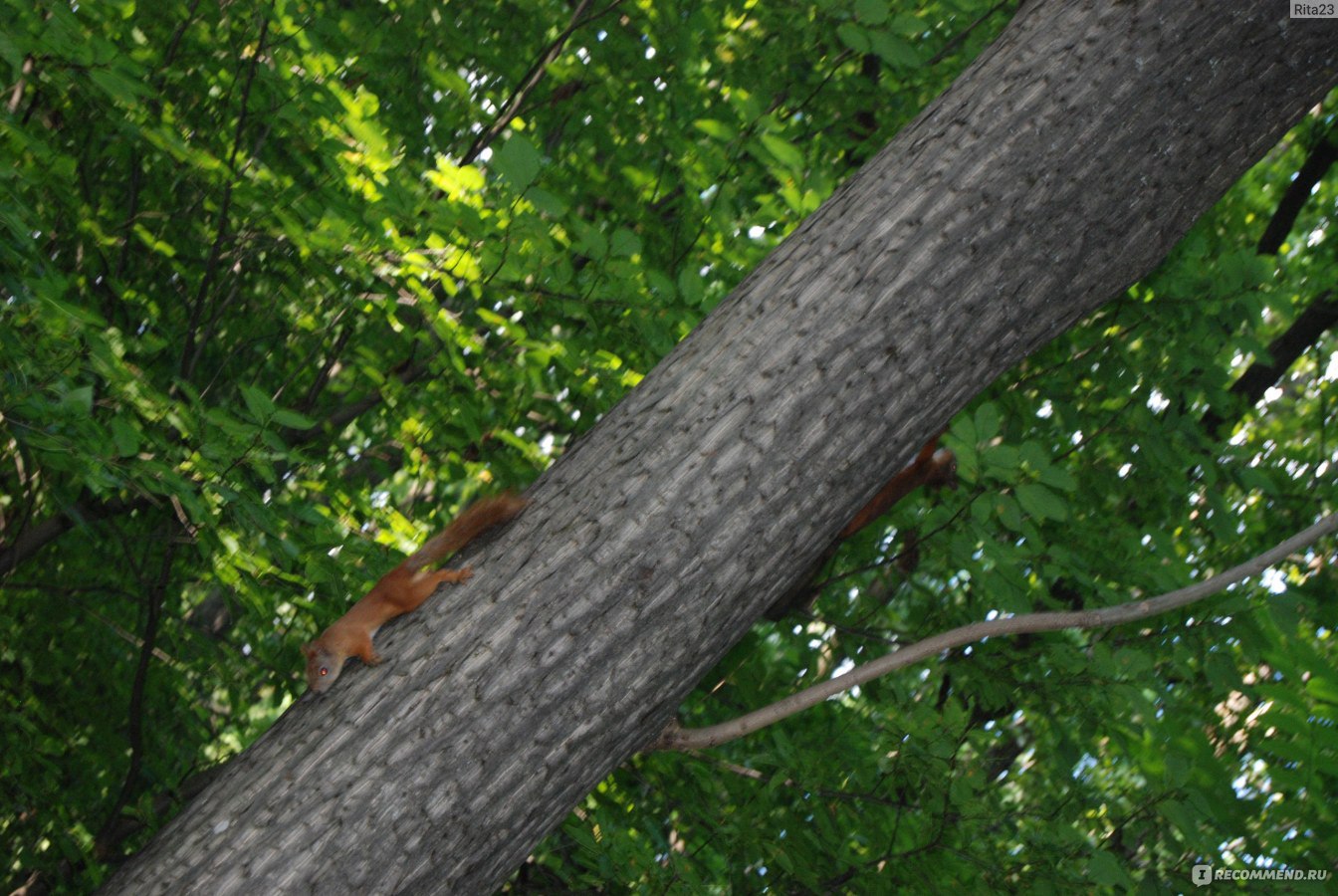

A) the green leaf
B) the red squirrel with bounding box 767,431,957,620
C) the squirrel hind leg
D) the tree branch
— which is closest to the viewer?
the squirrel hind leg

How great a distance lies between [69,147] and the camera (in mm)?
4492

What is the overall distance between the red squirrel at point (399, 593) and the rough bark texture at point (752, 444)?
61 mm

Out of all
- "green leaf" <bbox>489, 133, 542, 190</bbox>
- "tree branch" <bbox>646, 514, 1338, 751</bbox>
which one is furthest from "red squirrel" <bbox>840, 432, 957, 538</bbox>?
"green leaf" <bbox>489, 133, 542, 190</bbox>

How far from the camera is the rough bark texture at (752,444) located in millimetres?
1997

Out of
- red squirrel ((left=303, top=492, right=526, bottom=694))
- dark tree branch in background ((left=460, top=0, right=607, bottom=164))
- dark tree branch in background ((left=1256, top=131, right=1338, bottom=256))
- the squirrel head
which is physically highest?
dark tree branch in background ((left=1256, top=131, right=1338, bottom=256))

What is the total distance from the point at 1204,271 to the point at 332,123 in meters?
2.77

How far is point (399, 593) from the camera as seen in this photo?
2350mm

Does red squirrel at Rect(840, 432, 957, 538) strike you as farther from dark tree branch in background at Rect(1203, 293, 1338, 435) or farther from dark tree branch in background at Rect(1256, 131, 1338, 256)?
dark tree branch in background at Rect(1256, 131, 1338, 256)

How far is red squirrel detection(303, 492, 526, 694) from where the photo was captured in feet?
7.38

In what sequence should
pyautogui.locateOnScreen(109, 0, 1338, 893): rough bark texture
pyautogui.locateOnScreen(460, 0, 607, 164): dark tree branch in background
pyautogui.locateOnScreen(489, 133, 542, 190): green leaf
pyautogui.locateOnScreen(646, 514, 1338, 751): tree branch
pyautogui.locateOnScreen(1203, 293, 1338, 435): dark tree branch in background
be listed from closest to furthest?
pyautogui.locateOnScreen(109, 0, 1338, 893): rough bark texture < pyautogui.locateOnScreen(646, 514, 1338, 751): tree branch < pyautogui.locateOnScreen(489, 133, 542, 190): green leaf < pyautogui.locateOnScreen(460, 0, 607, 164): dark tree branch in background < pyautogui.locateOnScreen(1203, 293, 1338, 435): dark tree branch in background

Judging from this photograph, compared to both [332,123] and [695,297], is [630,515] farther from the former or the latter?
[332,123]

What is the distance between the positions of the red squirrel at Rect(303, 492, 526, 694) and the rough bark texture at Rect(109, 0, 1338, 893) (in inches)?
2.4

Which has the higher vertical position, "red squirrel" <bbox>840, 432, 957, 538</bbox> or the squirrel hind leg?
"red squirrel" <bbox>840, 432, 957, 538</bbox>

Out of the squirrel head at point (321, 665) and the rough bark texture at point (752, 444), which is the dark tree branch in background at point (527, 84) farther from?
the squirrel head at point (321, 665)
